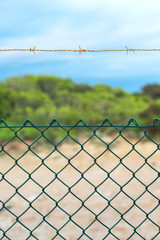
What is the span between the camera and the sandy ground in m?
2.55

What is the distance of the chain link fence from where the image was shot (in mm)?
2354

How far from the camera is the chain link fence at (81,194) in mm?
2354

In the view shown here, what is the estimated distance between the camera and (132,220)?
389 cm

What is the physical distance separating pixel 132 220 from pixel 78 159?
352 cm

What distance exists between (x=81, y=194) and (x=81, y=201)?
2.37 meters

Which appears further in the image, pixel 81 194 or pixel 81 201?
pixel 81 194

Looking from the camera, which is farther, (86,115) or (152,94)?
(152,94)

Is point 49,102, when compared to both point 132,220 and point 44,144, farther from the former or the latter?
point 132,220

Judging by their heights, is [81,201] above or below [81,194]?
above

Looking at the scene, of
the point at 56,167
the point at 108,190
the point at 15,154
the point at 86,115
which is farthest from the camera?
the point at 86,115

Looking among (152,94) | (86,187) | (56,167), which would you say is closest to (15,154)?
(56,167)

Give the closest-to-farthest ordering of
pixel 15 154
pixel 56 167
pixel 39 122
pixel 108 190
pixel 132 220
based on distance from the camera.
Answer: pixel 132 220, pixel 108 190, pixel 56 167, pixel 15 154, pixel 39 122

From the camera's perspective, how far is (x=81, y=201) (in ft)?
8.39

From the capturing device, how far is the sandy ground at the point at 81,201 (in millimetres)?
2549
